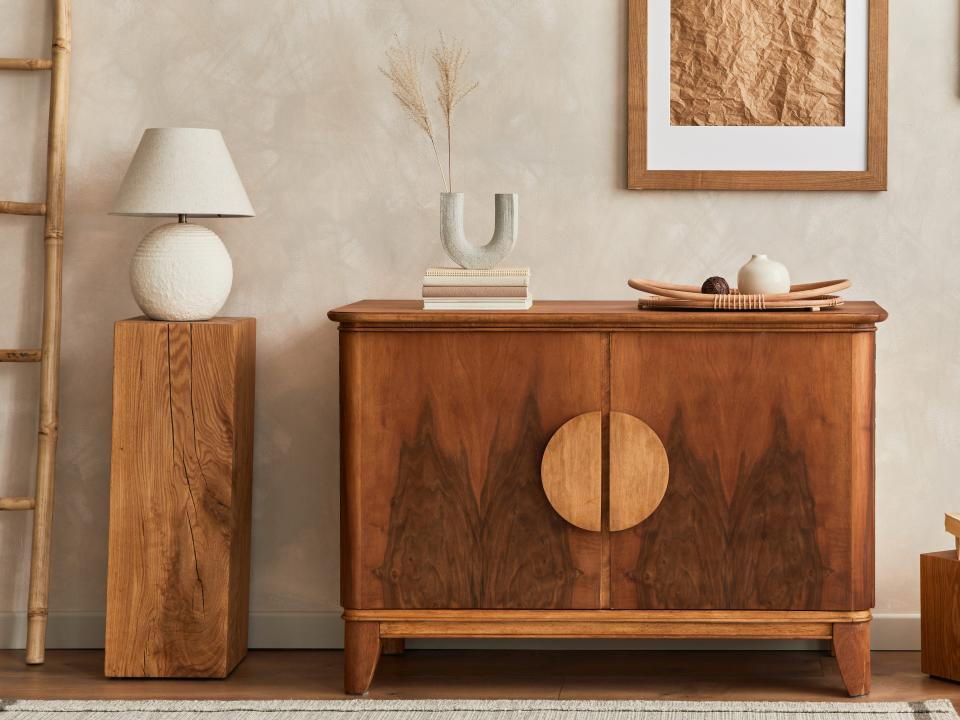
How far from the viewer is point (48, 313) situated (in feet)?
9.36

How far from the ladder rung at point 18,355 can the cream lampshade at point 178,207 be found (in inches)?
15.6

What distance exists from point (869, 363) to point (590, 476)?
2.17 ft

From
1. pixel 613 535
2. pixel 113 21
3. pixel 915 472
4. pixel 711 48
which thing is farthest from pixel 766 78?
pixel 113 21

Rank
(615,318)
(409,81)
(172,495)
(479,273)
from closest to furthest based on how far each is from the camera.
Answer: (615,318), (479,273), (172,495), (409,81)

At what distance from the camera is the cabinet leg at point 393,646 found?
9.38ft

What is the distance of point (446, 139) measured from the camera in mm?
2883

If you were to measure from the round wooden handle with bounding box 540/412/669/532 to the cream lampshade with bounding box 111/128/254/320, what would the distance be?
93 centimetres

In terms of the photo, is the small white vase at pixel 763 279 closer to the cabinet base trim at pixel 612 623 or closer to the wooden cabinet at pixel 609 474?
the wooden cabinet at pixel 609 474

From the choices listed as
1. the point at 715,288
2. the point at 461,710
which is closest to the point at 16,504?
the point at 461,710

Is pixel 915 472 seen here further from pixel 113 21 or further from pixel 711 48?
pixel 113 21

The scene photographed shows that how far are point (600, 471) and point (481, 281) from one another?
50 centimetres

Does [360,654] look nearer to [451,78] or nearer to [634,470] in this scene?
[634,470]

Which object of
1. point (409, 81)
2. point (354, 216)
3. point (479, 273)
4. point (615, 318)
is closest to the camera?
point (615, 318)

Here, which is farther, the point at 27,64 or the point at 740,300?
the point at 27,64
